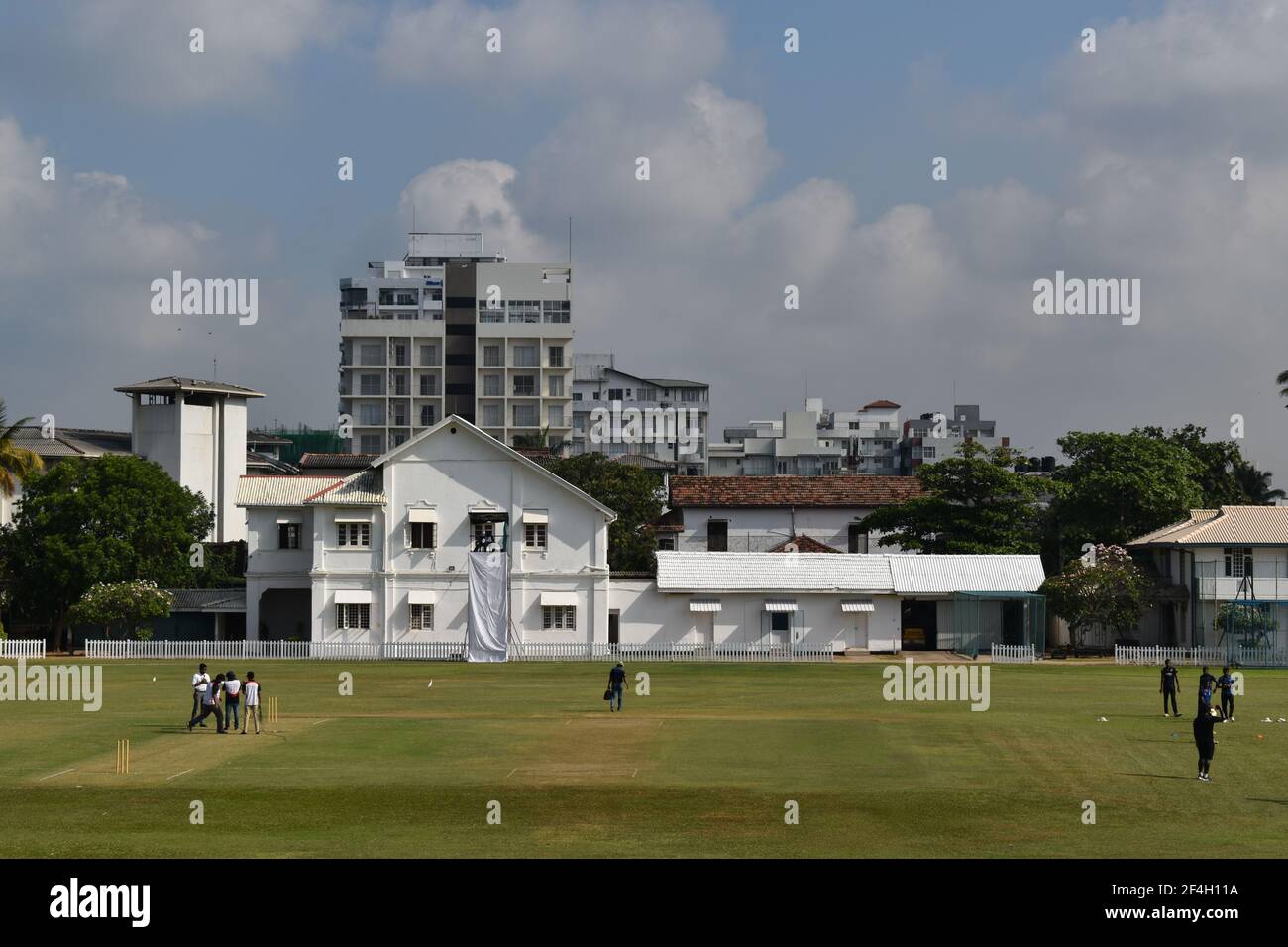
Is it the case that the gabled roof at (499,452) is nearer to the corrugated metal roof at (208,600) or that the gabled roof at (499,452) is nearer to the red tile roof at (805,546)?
the corrugated metal roof at (208,600)

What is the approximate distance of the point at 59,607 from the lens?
267 feet

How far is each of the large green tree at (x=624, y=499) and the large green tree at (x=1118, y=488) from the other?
24234 mm

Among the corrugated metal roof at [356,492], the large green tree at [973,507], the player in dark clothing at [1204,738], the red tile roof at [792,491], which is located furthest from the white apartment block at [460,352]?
the player in dark clothing at [1204,738]

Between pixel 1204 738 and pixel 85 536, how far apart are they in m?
62.8

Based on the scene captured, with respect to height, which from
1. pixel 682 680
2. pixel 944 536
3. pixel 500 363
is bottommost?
pixel 682 680

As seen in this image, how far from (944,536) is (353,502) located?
3312cm

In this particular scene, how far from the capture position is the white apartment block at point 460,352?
159m

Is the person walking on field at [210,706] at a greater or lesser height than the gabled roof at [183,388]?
lesser

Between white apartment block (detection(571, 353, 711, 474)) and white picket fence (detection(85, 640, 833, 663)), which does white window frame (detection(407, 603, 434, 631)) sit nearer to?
white picket fence (detection(85, 640, 833, 663))

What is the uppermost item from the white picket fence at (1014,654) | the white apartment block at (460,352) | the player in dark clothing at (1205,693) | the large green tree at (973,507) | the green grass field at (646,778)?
the white apartment block at (460,352)

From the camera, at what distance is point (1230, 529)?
78000 mm

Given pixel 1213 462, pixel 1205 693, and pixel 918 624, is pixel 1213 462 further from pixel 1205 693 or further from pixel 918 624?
pixel 1205 693
